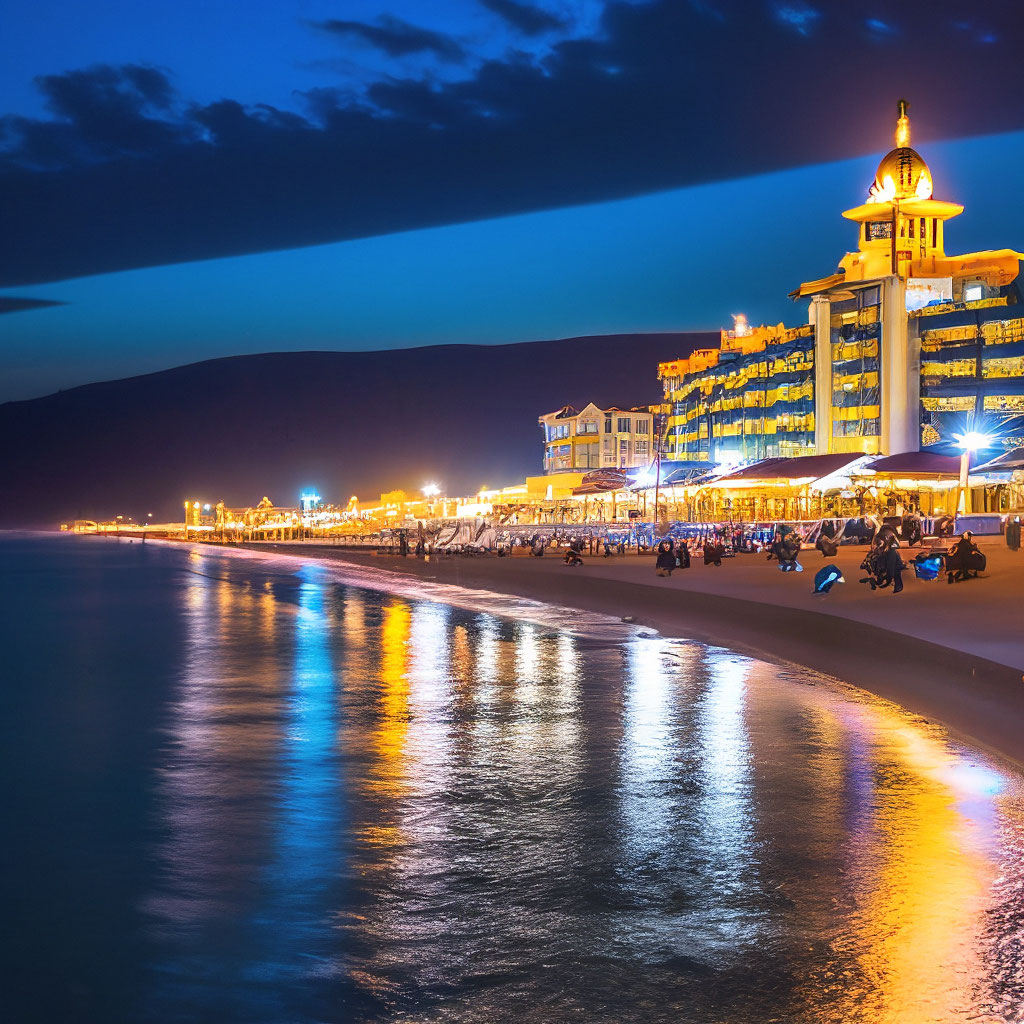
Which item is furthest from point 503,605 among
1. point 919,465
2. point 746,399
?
point 746,399

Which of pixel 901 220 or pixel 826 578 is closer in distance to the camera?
pixel 826 578

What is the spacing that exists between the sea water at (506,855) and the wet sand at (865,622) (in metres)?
0.77

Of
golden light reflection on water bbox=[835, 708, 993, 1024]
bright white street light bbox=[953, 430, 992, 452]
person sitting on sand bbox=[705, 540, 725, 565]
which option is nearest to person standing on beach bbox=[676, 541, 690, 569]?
person sitting on sand bbox=[705, 540, 725, 565]

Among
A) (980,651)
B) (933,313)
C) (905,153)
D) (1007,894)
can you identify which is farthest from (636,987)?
(905,153)

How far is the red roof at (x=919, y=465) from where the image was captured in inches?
2256

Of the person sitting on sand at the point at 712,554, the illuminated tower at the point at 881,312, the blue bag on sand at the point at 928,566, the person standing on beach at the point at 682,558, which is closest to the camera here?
the blue bag on sand at the point at 928,566

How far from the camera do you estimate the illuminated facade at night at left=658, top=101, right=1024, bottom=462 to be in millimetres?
70125

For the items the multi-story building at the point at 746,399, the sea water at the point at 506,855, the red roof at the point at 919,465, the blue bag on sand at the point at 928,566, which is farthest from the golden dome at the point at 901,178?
the sea water at the point at 506,855

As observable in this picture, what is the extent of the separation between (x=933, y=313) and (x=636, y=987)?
72772mm

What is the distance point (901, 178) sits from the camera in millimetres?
82562

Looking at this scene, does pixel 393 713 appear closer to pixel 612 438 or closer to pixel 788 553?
pixel 788 553

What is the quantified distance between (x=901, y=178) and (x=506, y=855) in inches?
3293

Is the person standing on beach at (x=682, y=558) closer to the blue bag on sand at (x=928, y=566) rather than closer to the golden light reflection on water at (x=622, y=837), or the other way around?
the blue bag on sand at (x=928, y=566)

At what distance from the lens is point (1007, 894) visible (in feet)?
20.8
